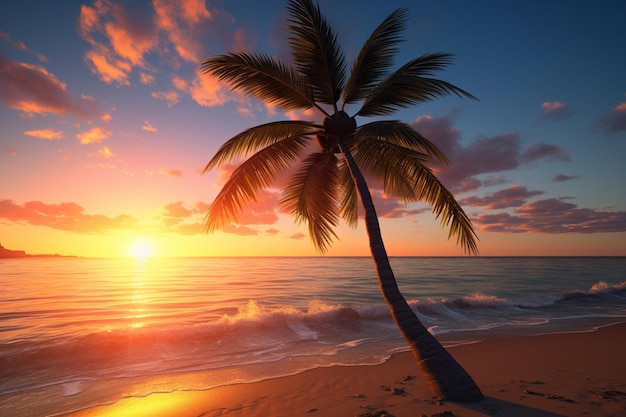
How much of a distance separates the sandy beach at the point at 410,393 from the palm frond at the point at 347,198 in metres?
4.41

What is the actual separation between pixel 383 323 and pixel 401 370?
7255mm

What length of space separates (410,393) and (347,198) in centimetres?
586

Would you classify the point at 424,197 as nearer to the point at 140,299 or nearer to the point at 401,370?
the point at 401,370

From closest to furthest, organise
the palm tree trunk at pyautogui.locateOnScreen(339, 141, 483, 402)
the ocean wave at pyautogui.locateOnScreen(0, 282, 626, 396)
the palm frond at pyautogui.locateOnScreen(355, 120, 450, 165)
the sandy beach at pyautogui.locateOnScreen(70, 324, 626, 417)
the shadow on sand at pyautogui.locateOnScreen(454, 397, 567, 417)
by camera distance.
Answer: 1. the shadow on sand at pyautogui.locateOnScreen(454, 397, 567, 417)
2. the sandy beach at pyautogui.locateOnScreen(70, 324, 626, 417)
3. the palm tree trunk at pyautogui.locateOnScreen(339, 141, 483, 402)
4. the palm frond at pyautogui.locateOnScreen(355, 120, 450, 165)
5. the ocean wave at pyautogui.locateOnScreen(0, 282, 626, 396)

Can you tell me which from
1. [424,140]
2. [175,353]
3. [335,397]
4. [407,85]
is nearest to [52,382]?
[175,353]

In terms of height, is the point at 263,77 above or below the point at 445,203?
above

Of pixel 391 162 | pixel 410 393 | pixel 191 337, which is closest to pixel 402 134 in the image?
pixel 391 162

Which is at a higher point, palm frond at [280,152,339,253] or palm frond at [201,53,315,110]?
palm frond at [201,53,315,110]

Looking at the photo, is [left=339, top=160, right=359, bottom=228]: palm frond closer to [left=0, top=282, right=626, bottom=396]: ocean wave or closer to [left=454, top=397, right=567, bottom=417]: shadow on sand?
[left=0, top=282, right=626, bottom=396]: ocean wave

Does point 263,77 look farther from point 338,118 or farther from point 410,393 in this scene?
point 410,393

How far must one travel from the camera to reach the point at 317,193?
925cm

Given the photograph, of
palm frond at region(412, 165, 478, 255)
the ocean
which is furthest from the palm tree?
the ocean

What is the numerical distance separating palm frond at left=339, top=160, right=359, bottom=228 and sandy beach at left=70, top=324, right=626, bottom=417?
4412mm

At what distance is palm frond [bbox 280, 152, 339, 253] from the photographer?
9094mm
